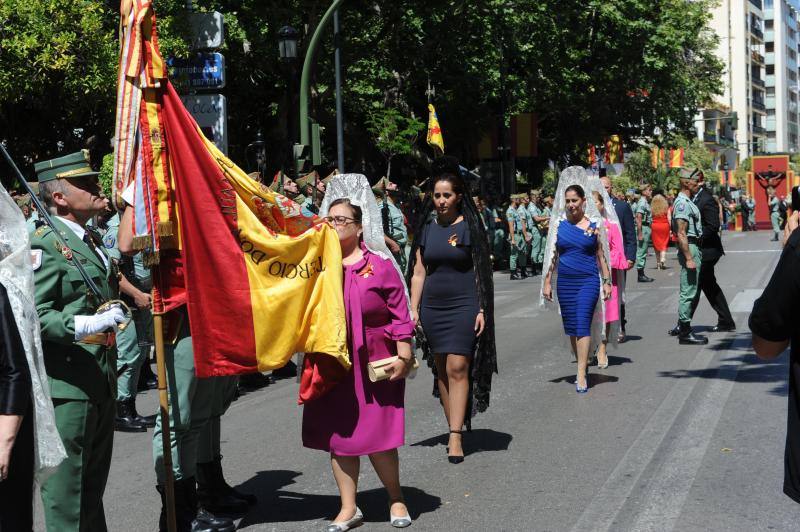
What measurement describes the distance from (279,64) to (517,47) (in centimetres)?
993

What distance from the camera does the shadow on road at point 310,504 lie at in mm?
5914

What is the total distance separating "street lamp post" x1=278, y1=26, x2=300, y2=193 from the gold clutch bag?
43.2ft

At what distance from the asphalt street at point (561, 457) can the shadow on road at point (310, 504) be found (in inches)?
0.5

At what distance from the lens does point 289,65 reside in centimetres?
2397

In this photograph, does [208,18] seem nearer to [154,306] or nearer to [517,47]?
[154,306]

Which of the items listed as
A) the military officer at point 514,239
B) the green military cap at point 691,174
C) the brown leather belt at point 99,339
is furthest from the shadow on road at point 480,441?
the military officer at point 514,239

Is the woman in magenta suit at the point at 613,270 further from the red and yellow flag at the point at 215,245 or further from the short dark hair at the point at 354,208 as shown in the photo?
the red and yellow flag at the point at 215,245

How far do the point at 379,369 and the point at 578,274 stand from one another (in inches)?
182

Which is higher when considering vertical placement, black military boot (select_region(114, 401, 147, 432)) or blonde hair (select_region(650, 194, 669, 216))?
blonde hair (select_region(650, 194, 669, 216))

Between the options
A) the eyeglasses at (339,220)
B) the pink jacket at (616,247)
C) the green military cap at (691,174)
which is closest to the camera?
the eyeglasses at (339,220)

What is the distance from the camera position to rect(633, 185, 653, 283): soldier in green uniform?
2140 centimetres

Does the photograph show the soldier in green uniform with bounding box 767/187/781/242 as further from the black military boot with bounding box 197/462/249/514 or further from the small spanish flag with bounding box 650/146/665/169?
the black military boot with bounding box 197/462/249/514

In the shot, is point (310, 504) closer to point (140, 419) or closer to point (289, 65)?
point (140, 419)

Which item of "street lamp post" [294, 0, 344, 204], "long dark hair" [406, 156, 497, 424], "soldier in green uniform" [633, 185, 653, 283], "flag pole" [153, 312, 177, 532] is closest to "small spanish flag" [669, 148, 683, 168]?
"soldier in green uniform" [633, 185, 653, 283]
